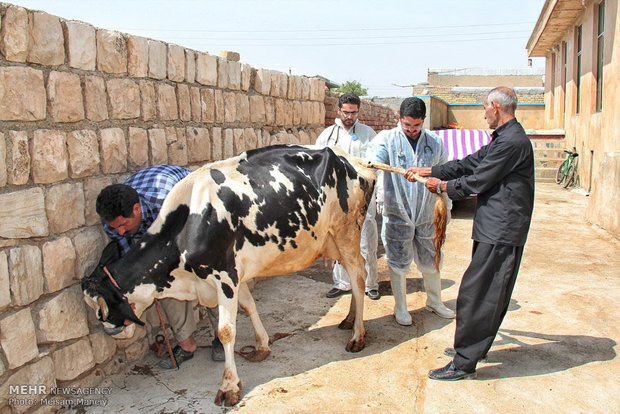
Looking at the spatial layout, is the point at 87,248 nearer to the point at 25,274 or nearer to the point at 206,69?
the point at 25,274

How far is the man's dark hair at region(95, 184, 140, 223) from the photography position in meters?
3.43

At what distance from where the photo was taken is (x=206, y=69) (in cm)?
510

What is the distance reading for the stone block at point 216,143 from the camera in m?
5.34

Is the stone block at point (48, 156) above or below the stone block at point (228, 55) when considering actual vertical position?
below

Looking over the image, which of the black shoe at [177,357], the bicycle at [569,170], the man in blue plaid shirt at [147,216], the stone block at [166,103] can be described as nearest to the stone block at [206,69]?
the stone block at [166,103]

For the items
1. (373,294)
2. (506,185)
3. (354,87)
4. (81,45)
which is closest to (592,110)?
(373,294)

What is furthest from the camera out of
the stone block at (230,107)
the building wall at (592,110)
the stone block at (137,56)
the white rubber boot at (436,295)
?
the building wall at (592,110)

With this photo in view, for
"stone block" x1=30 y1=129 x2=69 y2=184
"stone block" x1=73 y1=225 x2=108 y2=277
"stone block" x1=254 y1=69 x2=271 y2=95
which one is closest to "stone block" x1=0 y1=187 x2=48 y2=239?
"stone block" x1=30 y1=129 x2=69 y2=184

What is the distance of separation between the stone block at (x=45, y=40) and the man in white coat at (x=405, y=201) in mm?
2798

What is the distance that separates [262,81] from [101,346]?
365 cm

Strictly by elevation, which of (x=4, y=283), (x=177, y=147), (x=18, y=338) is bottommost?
(x=18, y=338)

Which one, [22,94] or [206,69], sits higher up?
[206,69]

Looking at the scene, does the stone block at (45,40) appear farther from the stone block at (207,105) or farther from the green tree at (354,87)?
the green tree at (354,87)

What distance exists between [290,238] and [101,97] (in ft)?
5.86
